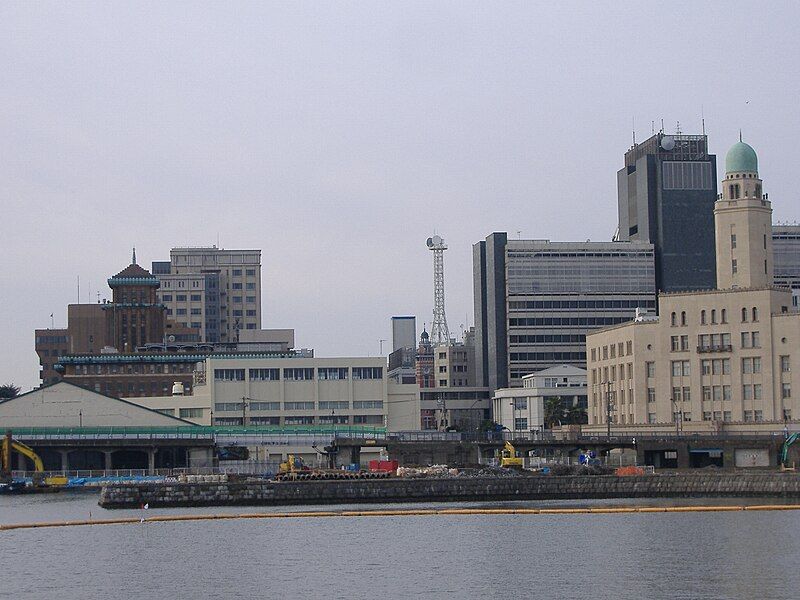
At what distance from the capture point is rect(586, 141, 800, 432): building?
17612 centimetres

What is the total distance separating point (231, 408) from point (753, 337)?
69710mm

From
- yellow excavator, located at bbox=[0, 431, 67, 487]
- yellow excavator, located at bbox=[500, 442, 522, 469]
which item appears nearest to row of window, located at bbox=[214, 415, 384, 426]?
yellow excavator, located at bbox=[0, 431, 67, 487]

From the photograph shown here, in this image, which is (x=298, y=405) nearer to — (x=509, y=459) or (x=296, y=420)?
(x=296, y=420)

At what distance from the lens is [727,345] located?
180m

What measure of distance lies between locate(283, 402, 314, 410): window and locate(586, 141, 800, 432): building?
3983 centimetres

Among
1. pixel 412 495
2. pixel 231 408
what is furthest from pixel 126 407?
pixel 412 495

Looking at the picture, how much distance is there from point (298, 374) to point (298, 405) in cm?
420

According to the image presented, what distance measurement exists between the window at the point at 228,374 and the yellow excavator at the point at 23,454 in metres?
28.8

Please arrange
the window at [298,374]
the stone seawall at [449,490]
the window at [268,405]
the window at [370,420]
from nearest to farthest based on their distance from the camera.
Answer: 1. the stone seawall at [449,490]
2. the window at [268,405]
3. the window at [298,374]
4. the window at [370,420]

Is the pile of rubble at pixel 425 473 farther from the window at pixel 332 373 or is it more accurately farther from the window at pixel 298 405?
the window at pixel 332 373

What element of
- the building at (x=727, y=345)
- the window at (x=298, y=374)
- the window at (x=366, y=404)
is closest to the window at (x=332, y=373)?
the window at (x=298, y=374)

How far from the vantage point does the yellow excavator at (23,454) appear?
16312 cm

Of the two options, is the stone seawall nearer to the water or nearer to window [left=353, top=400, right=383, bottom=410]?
the water

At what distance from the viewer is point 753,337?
583ft
